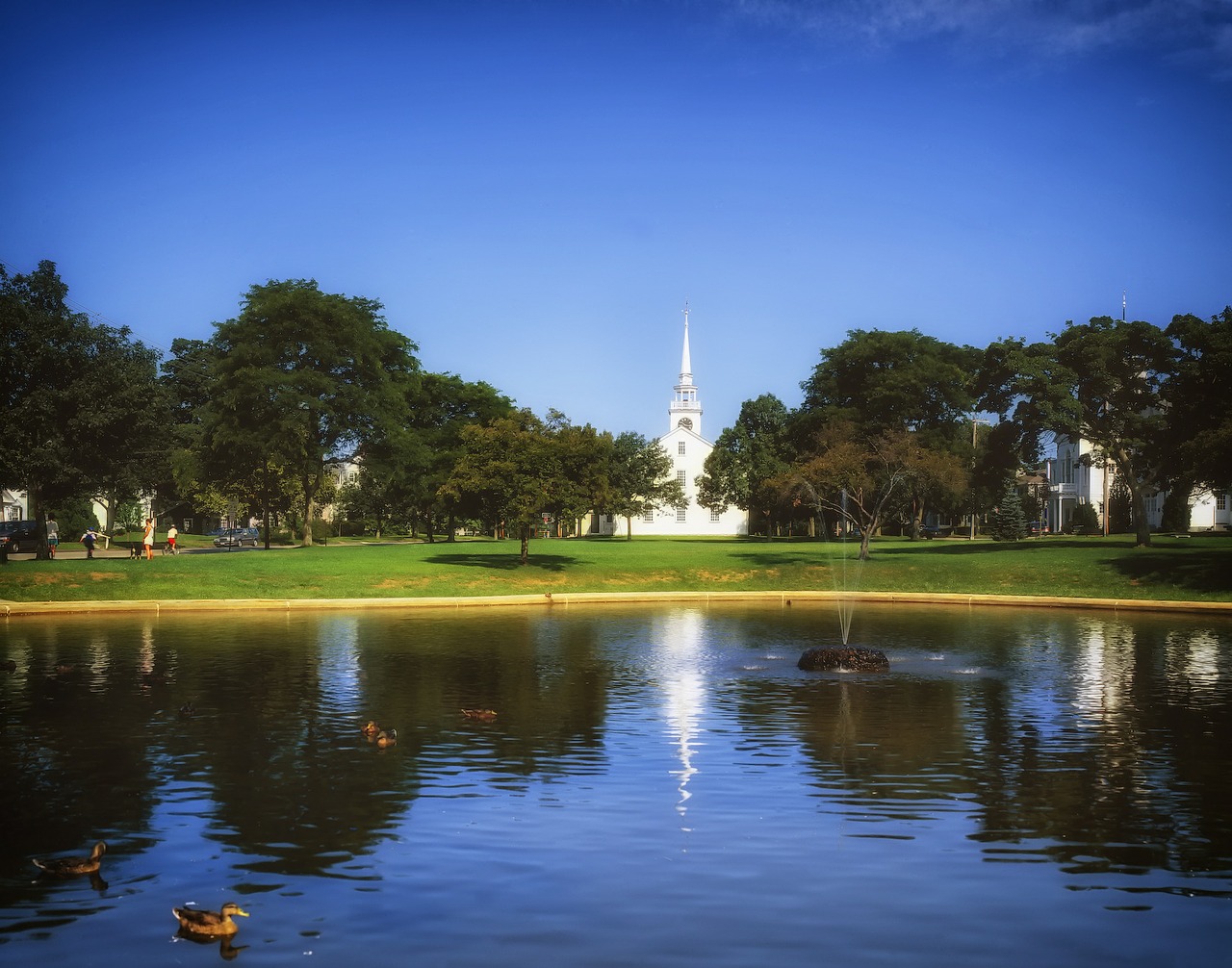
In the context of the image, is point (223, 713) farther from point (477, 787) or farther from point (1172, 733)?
point (1172, 733)

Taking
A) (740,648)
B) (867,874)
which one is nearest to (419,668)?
(740,648)

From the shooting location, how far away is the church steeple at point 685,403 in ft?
502

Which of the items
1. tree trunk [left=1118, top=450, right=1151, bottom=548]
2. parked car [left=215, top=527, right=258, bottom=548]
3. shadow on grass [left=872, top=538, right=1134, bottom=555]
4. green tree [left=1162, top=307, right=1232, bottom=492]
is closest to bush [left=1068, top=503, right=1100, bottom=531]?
shadow on grass [left=872, top=538, right=1134, bottom=555]

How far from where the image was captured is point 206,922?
8945mm

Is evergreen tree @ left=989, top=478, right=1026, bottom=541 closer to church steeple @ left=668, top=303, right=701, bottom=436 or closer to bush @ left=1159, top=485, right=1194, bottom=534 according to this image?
bush @ left=1159, top=485, right=1194, bottom=534

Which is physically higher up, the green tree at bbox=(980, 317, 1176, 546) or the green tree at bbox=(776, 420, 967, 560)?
the green tree at bbox=(980, 317, 1176, 546)

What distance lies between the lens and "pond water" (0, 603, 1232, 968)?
30.3 feet

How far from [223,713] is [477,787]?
6962 millimetres

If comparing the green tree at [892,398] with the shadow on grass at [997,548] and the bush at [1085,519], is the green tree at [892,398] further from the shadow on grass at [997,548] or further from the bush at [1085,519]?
the bush at [1085,519]

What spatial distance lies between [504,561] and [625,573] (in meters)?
7.70

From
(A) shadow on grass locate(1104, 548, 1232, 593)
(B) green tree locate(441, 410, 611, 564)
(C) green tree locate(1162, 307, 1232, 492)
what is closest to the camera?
(A) shadow on grass locate(1104, 548, 1232, 593)

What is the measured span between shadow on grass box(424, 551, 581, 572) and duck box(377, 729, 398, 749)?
119 ft

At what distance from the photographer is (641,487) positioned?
116 m

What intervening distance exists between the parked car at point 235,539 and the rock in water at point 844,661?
66.7 m
